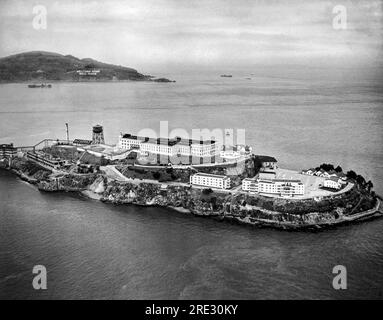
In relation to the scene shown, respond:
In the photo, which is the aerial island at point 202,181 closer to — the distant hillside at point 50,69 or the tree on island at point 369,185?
the tree on island at point 369,185

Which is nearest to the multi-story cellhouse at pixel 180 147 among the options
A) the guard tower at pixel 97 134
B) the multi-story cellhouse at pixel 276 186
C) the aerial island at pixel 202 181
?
the aerial island at pixel 202 181

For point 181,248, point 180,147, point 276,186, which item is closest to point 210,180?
point 276,186

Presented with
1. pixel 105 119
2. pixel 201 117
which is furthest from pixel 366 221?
pixel 105 119

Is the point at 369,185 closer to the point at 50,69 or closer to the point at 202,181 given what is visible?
the point at 202,181

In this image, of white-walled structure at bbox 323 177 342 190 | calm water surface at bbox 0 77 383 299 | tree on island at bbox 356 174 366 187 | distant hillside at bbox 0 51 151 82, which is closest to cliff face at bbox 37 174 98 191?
calm water surface at bbox 0 77 383 299

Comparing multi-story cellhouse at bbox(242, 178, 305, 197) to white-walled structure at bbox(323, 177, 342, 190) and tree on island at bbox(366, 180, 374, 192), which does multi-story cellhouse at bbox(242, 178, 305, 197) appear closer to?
white-walled structure at bbox(323, 177, 342, 190)

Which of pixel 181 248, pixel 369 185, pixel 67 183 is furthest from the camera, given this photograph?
pixel 67 183
